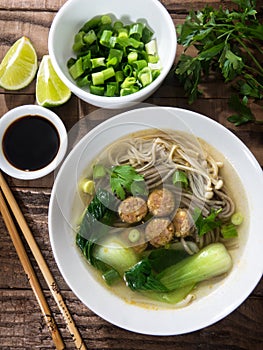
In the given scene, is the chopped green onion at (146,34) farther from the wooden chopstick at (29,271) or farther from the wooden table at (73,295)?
the wooden chopstick at (29,271)

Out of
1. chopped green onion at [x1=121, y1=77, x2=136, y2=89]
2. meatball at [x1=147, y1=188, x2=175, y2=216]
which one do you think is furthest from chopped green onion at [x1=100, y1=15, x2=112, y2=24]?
meatball at [x1=147, y1=188, x2=175, y2=216]

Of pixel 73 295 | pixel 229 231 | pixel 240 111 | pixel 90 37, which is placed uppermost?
pixel 90 37

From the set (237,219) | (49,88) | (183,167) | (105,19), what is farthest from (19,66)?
(237,219)

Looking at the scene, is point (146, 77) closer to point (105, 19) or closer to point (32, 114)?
Answer: point (105, 19)

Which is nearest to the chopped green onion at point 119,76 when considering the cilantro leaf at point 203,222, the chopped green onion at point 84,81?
the chopped green onion at point 84,81

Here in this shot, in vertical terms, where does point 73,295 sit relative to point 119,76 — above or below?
below

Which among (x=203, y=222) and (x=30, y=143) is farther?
(x=30, y=143)

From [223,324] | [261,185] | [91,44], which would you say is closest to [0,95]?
[91,44]

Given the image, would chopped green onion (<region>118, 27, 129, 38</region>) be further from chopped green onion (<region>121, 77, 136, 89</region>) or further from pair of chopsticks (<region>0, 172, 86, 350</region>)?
pair of chopsticks (<region>0, 172, 86, 350</region>)
